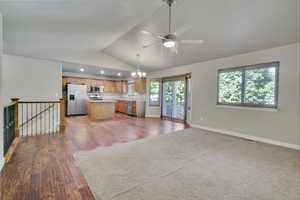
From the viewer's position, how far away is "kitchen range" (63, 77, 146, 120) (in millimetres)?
6480

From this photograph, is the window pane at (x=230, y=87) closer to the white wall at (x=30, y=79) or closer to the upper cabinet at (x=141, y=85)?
the upper cabinet at (x=141, y=85)

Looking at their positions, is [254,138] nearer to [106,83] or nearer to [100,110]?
[100,110]

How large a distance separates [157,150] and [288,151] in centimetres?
294

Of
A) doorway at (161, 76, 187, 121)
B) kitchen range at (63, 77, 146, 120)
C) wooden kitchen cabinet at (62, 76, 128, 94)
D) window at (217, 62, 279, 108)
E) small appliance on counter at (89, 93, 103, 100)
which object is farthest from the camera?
small appliance on counter at (89, 93, 103, 100)

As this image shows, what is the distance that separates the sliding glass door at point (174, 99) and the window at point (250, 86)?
1.82 m

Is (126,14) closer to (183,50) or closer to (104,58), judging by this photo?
(183,50)

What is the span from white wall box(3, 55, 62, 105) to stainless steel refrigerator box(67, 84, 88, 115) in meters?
2.54

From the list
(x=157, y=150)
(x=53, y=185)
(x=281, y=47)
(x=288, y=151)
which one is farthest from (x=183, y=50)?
(x=53, y=185)

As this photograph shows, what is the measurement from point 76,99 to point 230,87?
726 cm

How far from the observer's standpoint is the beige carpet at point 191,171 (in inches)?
66.9

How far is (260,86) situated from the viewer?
12.4ft

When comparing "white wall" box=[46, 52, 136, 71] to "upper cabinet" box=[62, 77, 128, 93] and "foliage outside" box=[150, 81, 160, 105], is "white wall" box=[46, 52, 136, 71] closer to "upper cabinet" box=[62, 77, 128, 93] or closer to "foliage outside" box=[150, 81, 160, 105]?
"foliage outside" box=[150, 81, 160, 105]

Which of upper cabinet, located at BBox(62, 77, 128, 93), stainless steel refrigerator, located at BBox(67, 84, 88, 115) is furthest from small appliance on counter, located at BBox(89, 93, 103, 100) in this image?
upper cabinet, located at BBox(62, 77, 128, 93)

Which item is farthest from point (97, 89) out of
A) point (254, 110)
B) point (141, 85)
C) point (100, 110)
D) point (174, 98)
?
point (254, 110)
